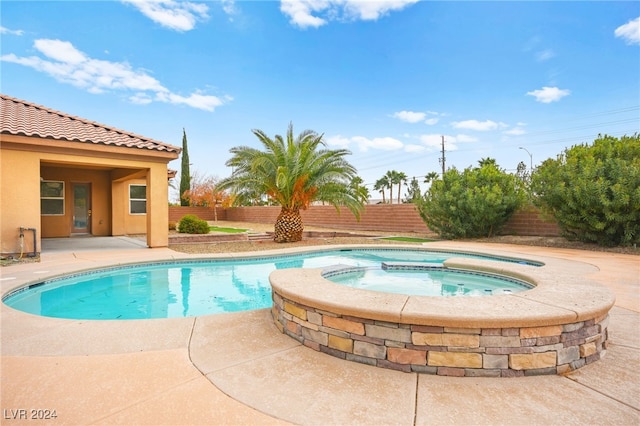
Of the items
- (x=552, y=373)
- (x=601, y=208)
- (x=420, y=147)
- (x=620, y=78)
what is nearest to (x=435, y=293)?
(x=552, y=373)

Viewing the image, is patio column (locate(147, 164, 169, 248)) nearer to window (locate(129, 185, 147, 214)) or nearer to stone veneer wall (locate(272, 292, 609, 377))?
window (locate(129, 185, 147, 214))

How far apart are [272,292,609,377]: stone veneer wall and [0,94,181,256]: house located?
34.6 feet

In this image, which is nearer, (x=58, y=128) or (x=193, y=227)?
(x=58, y=128)

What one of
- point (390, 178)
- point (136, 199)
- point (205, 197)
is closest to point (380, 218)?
point (136, 199)

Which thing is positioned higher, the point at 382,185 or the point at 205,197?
the point at 382,185

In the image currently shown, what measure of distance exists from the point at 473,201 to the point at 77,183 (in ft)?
55.8

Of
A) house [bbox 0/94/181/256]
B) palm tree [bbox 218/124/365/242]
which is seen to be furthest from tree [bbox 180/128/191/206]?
palm tree [bbox 218/124/365/242]

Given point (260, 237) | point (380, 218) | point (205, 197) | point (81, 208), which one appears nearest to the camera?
point (260, 237)

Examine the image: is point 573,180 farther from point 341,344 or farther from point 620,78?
point 341,344

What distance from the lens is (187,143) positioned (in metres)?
35.8

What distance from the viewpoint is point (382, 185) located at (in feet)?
169

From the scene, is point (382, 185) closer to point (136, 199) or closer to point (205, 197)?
point (205, 197)

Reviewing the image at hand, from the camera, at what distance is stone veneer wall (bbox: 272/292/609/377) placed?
289 centimetres

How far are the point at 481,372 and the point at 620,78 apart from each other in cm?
2088
